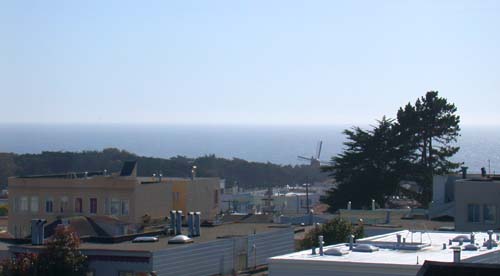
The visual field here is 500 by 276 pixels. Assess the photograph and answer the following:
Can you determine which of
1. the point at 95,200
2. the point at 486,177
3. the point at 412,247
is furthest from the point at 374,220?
the point at 412,247

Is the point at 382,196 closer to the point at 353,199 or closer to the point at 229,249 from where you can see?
the point at 353,199

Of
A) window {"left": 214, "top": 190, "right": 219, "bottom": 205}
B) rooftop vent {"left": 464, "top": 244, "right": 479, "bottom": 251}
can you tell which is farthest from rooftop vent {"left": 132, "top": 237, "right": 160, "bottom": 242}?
window {"left": 214, "top": 190, "right": 219, "bottom": 205}

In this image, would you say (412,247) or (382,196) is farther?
(382,196)

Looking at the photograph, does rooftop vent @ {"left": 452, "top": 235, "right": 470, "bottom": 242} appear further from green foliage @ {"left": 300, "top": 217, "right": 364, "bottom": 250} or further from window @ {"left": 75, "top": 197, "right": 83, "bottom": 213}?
window @ {"left": 75, "top": 197, "right": 83, "bottom": 213}

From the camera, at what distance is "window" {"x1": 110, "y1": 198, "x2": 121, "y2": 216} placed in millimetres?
56156

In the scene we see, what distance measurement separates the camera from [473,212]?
44.9m

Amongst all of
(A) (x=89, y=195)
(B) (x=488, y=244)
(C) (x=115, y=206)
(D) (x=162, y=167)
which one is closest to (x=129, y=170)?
(A) (x=89, y=195)

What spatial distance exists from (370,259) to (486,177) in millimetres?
23829

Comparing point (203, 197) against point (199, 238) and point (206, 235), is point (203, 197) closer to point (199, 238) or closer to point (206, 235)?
point (206, 235)

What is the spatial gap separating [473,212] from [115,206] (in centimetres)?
1837

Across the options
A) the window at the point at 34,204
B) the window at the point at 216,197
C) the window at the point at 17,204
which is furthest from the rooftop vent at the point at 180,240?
the window at the point at 216,197

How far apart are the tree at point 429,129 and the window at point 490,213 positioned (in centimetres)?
3340

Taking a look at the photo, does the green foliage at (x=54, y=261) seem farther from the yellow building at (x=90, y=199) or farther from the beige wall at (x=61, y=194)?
the beige wall at (x=61, y=194)

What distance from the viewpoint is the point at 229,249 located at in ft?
112
